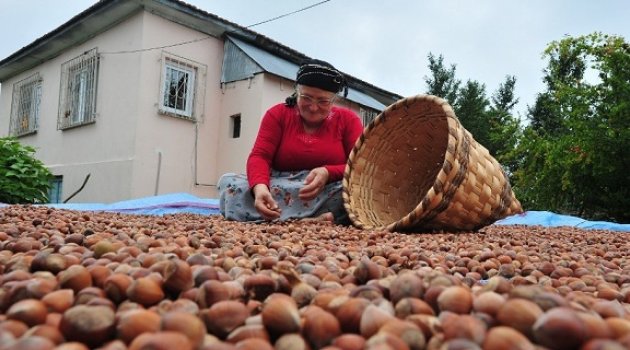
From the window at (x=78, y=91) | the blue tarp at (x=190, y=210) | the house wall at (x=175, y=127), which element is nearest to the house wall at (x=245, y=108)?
the house wall at (x=175, y=127)

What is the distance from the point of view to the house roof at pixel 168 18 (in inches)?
277

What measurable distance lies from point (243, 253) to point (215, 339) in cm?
78

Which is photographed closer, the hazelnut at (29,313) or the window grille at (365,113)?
the hazelnut at (29,313)

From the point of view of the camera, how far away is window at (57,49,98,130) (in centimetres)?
794

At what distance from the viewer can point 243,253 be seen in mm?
1496

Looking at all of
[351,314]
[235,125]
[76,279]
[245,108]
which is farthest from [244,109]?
[351,314]

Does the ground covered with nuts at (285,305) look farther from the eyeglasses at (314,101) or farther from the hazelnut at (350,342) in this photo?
the eyeglasses at (314,101)

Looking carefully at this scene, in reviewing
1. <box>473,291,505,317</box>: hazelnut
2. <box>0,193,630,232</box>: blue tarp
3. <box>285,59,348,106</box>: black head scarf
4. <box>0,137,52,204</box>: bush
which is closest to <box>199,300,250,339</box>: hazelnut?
<box>473,291,505,317</box>: hazelnut

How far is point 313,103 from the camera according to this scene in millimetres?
3139

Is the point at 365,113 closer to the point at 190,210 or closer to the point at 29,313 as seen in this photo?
the point at 190,210

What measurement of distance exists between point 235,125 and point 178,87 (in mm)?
1061

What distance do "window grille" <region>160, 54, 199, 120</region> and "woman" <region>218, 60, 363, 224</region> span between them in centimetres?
420

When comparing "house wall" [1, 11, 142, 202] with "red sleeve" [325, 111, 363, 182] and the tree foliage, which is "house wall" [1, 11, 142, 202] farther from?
the tree foliage

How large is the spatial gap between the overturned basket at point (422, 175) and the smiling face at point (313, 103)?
11.9 inches
